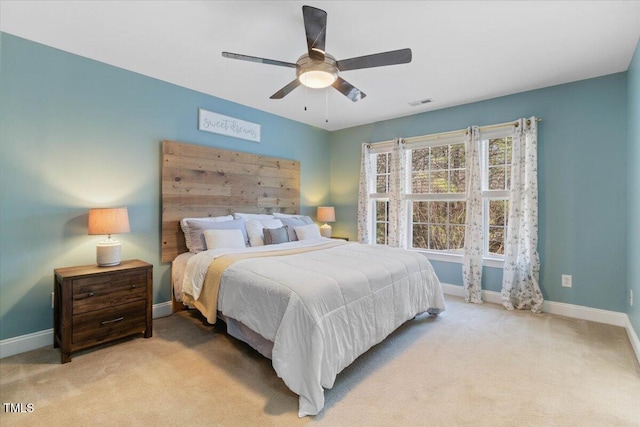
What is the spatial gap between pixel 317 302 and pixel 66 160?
2.68m

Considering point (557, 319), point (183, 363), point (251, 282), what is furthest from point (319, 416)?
point (557, 319)

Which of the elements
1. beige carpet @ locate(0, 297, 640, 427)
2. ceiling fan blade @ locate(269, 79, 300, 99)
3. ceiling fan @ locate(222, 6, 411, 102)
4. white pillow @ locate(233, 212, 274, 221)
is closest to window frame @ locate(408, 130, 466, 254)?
beige carpet @ locate(0, 297, 640, 427)

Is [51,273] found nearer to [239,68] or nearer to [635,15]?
[239,68]

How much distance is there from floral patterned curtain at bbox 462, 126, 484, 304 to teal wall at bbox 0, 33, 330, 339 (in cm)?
363

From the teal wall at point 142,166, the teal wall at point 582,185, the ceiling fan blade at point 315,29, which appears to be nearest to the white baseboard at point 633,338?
the teal wall at point 142,166

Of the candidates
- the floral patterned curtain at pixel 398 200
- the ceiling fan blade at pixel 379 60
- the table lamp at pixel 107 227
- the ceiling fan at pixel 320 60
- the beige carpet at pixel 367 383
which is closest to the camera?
the beige carpet at pixel 367 383

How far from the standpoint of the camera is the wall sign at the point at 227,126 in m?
3.68

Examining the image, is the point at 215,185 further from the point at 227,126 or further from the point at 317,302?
the point at 317,302

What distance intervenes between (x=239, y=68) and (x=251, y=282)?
7.17ft

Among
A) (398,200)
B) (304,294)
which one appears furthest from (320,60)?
(398,200)

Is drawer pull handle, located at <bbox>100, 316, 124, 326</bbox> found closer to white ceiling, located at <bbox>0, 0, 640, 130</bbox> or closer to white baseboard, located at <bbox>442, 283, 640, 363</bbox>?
white ceiling, located at <bbox>0, 0, 640, 130</bbox>

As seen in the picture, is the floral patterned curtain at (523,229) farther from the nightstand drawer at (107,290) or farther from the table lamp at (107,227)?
the table lamp at (107,227)

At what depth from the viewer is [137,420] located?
5.49 feet

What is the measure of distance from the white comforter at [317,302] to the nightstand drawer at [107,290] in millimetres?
411
